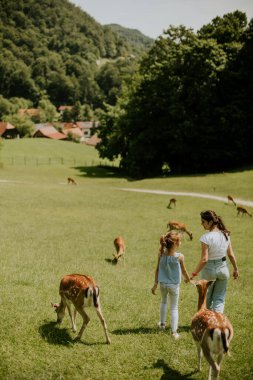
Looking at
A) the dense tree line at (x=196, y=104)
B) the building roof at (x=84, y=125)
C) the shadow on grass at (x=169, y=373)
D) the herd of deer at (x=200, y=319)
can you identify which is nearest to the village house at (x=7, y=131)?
the building roof at (x=84, y=125)

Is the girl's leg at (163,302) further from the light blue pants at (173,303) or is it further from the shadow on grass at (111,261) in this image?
the shadow on grass at (111,261)

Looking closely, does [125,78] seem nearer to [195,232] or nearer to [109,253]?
[195,232]

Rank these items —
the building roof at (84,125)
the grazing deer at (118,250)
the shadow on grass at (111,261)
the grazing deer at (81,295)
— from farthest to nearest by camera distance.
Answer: the building roof at (84,125)
the grazing deer at (118,250)
the shadow on grass at (111,261)
the grazing deer at (81,295)

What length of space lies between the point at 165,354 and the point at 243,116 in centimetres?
5095

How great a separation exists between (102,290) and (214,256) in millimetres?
4376

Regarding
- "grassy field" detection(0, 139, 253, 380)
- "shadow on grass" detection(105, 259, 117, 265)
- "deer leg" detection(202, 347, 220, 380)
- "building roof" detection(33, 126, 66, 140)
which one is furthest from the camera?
"building roof" detection(33, 126, 66, 140)

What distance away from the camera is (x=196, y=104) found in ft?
189

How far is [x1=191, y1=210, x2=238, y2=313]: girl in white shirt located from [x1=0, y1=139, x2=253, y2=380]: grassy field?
3.86 ft

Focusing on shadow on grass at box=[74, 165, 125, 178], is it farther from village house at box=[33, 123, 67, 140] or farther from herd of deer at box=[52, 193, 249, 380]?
village house at box=[33, 123, 67, 140]

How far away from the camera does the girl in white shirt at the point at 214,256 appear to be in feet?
31.2

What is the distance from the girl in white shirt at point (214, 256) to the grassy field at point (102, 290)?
118 cm

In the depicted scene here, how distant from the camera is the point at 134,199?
38.0 meters

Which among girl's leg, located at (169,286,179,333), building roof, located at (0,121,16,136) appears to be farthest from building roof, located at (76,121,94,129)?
girl's leg, located at (169,286,179,333)

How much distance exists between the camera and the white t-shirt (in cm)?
952
